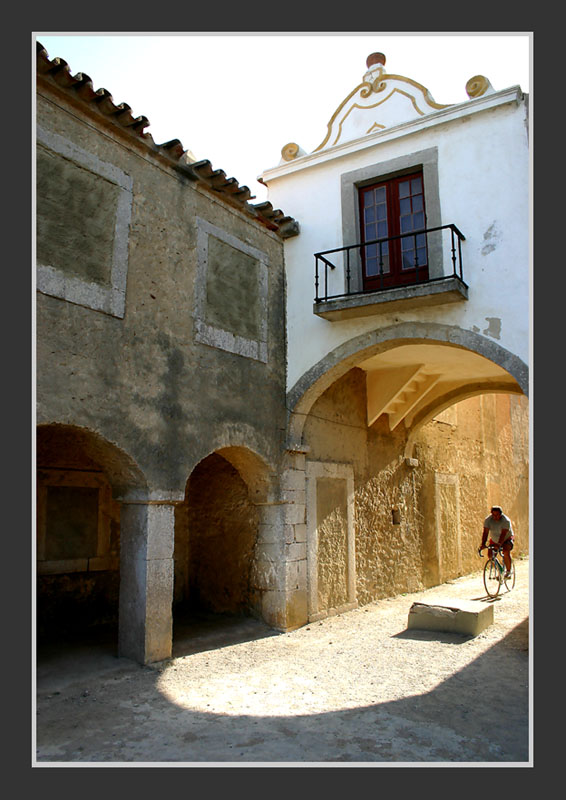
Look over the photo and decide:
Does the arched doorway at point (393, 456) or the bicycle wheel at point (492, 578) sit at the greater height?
the arched doorway at point (393, 456)

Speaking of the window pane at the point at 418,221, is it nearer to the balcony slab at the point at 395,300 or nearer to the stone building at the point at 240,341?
the stone building at the point at 240,341

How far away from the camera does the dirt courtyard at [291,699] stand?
385cm

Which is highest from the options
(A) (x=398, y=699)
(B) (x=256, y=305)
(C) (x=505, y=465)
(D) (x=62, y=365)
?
(B) (x=256, y=305)

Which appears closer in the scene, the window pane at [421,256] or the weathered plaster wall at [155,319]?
the weathered plaster wall at [155,319]

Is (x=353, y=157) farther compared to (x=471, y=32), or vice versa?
(x=353, y=157)

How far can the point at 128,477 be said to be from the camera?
→ 578 cm

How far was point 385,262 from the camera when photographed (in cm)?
744

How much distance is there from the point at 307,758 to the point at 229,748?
512 mm

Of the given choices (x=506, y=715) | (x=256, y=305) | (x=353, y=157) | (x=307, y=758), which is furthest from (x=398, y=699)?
(x=353, y=157)

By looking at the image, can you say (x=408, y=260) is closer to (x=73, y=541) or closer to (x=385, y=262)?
(x=385, y=262)

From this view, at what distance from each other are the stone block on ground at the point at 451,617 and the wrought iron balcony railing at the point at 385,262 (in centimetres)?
376

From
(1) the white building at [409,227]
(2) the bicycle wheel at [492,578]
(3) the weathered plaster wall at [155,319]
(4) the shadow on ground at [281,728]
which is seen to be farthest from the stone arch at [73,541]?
(2) the bicycle wheel at [492,578]

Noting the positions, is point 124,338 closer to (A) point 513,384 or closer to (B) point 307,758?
(B) point 307,758

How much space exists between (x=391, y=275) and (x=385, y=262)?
20 cm
